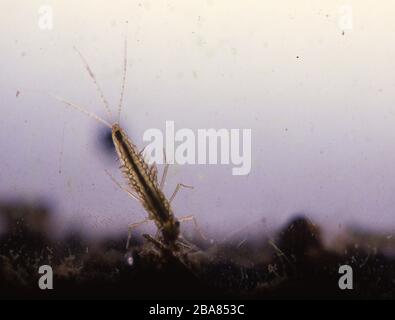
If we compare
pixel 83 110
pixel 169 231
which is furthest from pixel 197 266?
pixel 83 110

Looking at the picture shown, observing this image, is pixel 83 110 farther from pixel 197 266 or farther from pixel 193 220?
pixel 197 266

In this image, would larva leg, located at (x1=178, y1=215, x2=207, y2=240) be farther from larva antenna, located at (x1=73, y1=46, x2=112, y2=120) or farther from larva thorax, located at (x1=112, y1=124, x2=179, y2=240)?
larva antenna, located at (x1=73, y1=46, x2=112, y2=120)

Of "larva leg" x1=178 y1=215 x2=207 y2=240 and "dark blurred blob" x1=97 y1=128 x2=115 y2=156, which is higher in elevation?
"dark blurred blob" x1=97 y1=128 x2=115 y2=156

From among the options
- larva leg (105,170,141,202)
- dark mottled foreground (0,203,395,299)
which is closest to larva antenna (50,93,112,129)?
larva leg (105,170,141,202)

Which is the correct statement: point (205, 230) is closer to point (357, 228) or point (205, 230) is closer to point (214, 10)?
point (357, 228)

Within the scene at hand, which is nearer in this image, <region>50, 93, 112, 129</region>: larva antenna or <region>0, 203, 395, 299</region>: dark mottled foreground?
<region>0, 203, 395, 299</region>: dark mottled foreground
